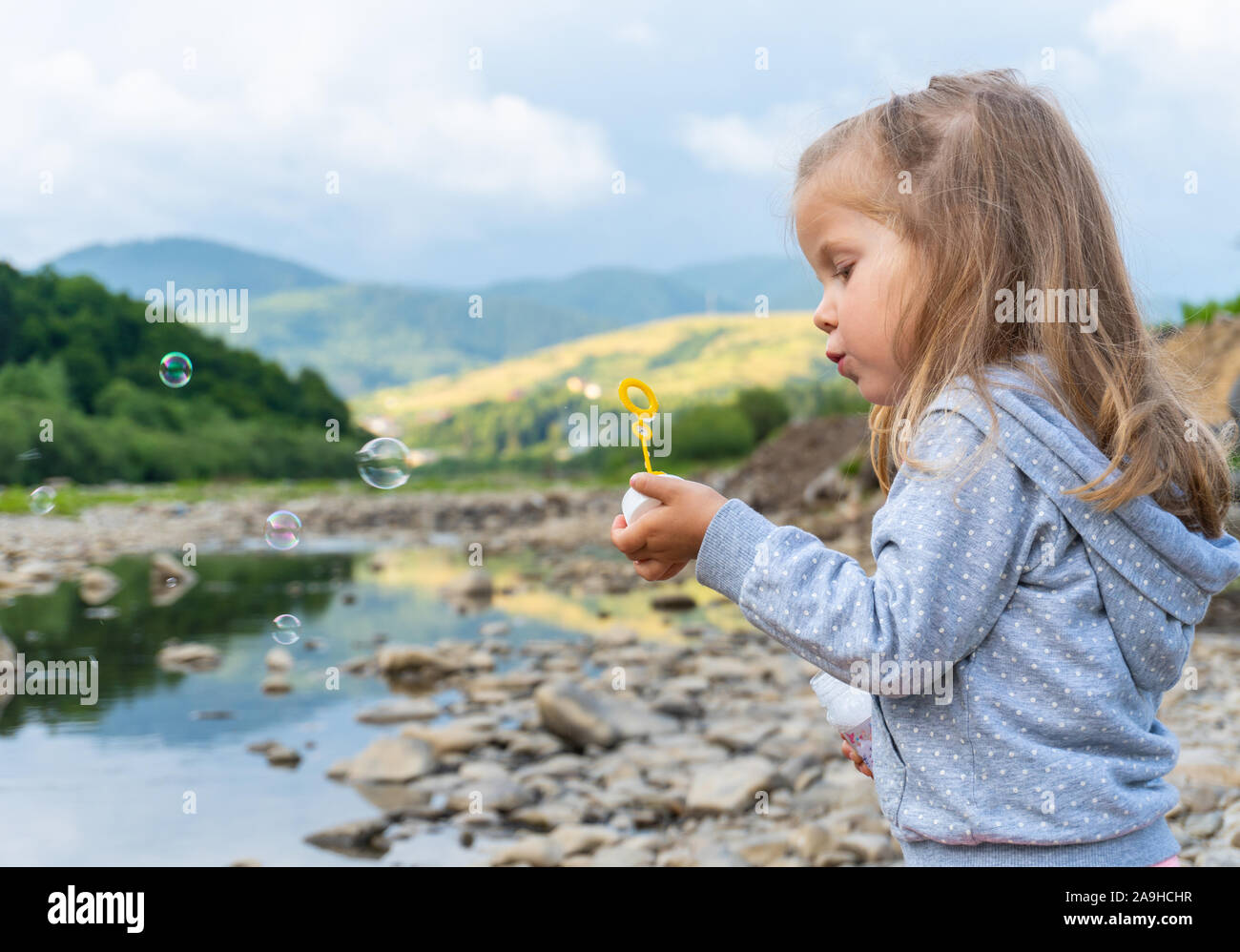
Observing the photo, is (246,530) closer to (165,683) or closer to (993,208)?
(165,683)

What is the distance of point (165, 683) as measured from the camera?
552cm

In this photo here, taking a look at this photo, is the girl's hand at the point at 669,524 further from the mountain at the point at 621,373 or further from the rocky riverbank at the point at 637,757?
the mountain at the point at 621,373

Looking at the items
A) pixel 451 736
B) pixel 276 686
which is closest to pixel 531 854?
pixel 451 736

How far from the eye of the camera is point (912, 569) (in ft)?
3.71

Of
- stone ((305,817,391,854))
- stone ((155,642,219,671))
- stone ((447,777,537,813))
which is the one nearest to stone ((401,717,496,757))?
stone ((447,777,537,813))

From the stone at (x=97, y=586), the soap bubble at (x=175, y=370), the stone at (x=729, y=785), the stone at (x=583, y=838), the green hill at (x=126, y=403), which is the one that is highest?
the green hill at (x=126, y=403)

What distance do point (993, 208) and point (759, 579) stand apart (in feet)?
1.85

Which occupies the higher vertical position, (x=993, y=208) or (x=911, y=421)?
(x=993, y=208)

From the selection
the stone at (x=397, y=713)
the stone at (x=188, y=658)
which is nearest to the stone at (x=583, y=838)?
the stone at (x=397, y=713)

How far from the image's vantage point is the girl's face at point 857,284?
1312mm

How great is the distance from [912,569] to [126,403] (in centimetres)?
3543

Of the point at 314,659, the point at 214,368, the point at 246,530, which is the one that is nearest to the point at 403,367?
the point at 214,368

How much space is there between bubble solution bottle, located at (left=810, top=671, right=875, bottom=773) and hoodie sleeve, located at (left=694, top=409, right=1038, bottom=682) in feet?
0.70

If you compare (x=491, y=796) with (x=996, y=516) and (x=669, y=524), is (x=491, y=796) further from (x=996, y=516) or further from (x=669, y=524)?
(x=996, y=516)
